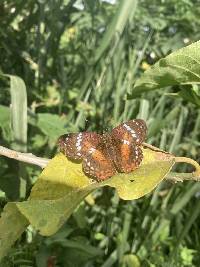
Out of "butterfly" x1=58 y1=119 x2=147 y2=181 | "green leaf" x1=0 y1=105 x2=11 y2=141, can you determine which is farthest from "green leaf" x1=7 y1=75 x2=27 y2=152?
"butterfly" x1=58 y1=119 x2=147 y2=181

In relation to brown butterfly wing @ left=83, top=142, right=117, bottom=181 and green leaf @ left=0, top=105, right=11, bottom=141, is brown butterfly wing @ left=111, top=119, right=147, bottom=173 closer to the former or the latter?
brown butterfly wing @ left=83, top=142, right=117, bottom=181

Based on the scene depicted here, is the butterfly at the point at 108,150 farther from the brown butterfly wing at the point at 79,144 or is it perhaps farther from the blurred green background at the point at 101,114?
the blurred green background at the point at 101,114

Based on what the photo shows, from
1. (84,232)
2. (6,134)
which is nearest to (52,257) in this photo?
(6,134)

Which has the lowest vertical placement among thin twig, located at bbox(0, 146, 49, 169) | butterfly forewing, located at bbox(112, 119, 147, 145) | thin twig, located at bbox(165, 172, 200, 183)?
thin twig, located at bbox(0, 146, 49, 169)

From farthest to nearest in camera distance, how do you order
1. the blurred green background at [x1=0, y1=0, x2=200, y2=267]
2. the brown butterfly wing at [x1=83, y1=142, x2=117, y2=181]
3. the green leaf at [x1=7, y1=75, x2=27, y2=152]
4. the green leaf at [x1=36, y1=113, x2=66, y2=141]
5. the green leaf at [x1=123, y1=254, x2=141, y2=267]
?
the green leaf at [x1=123, y1=254, x2=141, y2=267] → the blurred green background at [x1=0, y1=0, x2=200, y2=267] → the green leaf at [x1=36, y1=113, x2=66, y2=141] → the green leaf at [x1=7, y1=75, x2=27, y2=152] → the brown butterfly wing at [x1=83, y1=142, x2=117, y2=181]

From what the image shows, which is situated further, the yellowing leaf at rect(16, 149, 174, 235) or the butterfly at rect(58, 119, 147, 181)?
the butterfly at rect(58, 119, 147, 181)

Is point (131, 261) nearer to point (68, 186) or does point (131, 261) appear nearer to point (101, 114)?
point (101, 114)
